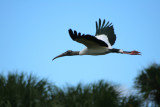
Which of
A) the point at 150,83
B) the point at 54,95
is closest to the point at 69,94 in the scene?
the point at 54,95

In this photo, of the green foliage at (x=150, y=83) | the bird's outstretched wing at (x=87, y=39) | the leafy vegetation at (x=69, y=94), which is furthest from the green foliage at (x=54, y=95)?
the bird's outstretched wing at (x=87, y=39)

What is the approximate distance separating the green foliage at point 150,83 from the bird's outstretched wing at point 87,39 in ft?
5.54

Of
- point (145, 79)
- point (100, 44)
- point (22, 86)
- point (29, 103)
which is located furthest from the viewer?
point (145, 79)

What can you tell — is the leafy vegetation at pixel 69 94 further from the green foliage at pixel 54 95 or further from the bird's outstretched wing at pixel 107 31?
the bird's outstretched wing at pixel 107 31

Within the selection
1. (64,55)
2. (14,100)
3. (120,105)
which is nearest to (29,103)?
(14,100)

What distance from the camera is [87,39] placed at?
22.7 ft

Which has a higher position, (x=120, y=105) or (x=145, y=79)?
(x=145, y=79)

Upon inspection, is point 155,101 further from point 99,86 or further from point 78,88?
point 78,88

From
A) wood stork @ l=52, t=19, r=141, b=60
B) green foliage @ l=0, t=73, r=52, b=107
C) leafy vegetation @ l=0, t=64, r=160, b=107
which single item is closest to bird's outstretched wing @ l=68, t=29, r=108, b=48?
wood stork @ l=52, t=19, r=141, b=60

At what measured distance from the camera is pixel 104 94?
6645 mm

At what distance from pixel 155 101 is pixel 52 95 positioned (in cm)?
291

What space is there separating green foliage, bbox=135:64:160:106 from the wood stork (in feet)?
2.20

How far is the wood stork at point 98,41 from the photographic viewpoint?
6.66m

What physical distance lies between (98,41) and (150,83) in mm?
2051
